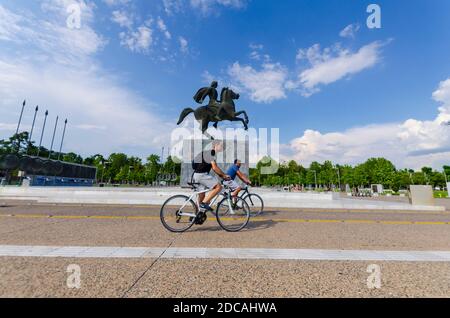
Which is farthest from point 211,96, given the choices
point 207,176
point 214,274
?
point 214,274

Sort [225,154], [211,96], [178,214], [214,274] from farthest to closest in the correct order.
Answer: [225,154], [211,96], [178,214], [214,274]

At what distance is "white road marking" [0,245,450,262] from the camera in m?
3.63

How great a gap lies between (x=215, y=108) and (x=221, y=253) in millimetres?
16512

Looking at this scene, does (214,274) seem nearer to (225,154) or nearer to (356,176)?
(225,154)

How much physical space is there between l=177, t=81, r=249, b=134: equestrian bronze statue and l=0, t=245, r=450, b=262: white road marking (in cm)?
1555

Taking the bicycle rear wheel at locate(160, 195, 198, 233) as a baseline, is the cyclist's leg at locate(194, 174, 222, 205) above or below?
above

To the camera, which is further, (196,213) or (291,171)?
(291,171)

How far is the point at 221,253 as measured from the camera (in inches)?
151

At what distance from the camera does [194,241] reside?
4.73m

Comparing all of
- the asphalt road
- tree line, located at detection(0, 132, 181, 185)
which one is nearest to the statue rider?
the asphalt road

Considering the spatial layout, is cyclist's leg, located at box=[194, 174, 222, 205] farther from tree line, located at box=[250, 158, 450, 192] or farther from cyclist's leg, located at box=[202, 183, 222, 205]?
tree line, located at box=[250, 158, 450, 192]

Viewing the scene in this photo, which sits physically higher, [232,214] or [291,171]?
[291,171]

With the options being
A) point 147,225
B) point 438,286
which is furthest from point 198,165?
point 438,286
